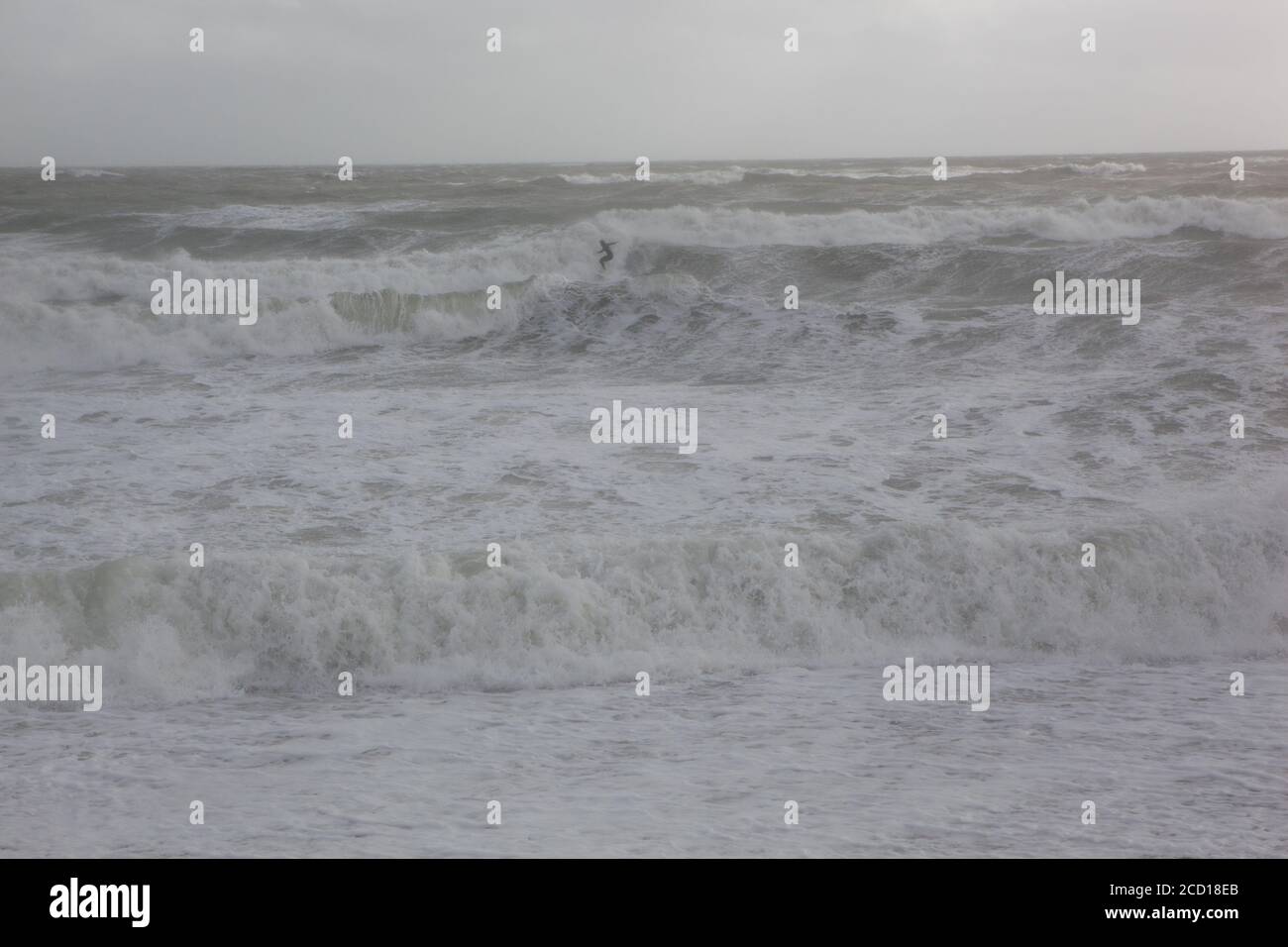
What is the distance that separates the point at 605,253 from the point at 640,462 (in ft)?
37.2

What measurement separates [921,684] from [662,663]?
1628mm

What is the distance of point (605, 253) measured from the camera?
20844 mm

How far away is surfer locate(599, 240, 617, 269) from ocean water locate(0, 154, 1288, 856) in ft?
10.4

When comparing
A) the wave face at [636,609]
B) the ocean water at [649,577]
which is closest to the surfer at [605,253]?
the ocean water at [649,577]

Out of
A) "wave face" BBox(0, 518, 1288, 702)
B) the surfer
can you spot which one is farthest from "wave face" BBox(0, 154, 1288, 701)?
the surfer

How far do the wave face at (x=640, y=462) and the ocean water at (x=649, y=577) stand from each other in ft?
0.15

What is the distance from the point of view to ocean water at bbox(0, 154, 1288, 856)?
528 cm

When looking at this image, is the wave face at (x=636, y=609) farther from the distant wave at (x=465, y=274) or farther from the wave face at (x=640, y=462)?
the distant wave at (x=465, y=274)

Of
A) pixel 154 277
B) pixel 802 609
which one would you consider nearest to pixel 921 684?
pixel 802 609

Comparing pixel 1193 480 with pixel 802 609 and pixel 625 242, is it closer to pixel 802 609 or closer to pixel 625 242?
pixel 802 609

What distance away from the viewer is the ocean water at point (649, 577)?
5281 mm

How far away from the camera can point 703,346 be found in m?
15.8

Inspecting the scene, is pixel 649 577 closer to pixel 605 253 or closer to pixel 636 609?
pixel 636 609

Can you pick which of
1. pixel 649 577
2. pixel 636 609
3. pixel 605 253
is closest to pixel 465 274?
pixel 605 253
